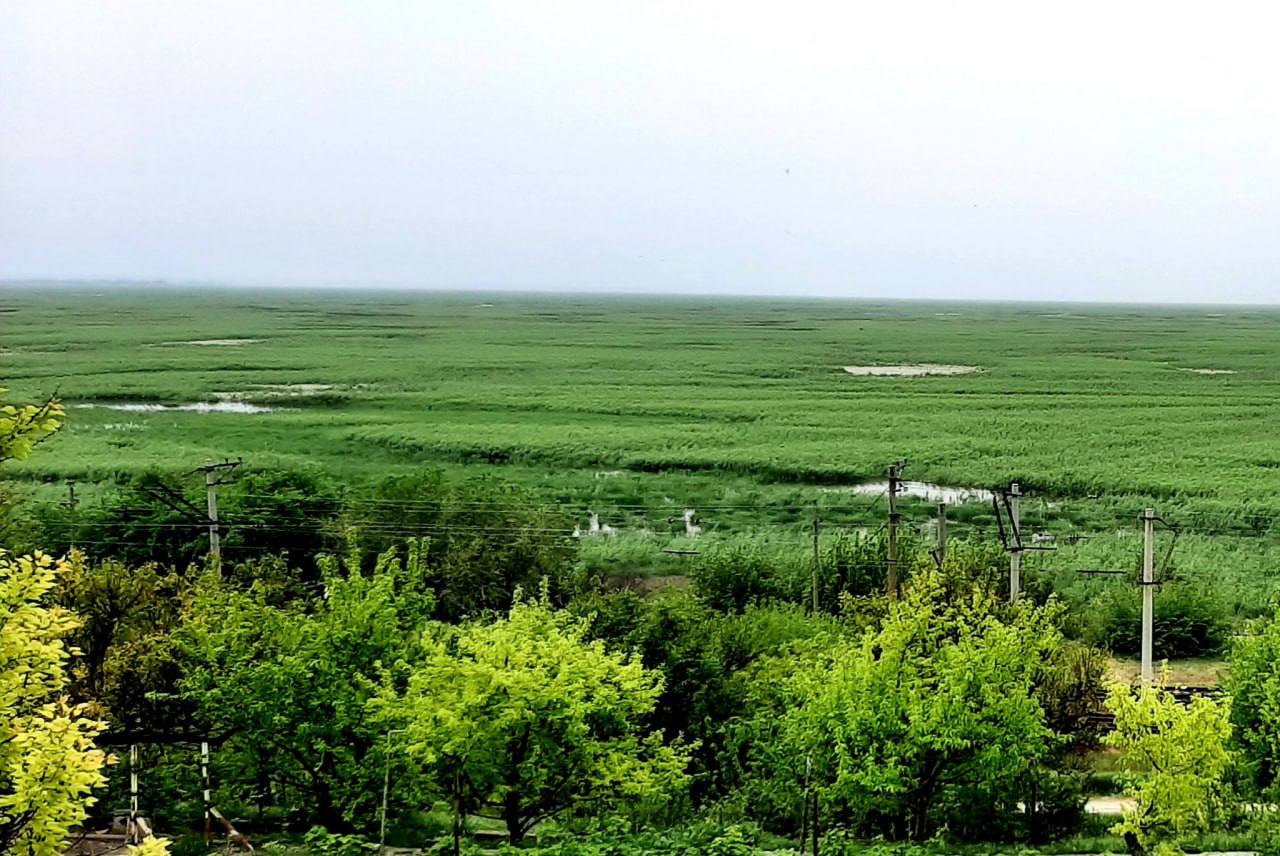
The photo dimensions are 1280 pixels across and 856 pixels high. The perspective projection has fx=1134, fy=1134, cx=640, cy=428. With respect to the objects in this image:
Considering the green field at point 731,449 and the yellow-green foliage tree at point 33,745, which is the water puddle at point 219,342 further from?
the yellow-green foliage tree at point 33,745

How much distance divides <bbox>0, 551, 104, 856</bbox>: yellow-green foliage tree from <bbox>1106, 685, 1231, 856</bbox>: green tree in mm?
10550

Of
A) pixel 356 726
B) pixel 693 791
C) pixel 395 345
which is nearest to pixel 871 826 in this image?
pixel 693 791

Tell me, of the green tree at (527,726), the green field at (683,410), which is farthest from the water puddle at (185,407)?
the green tree at (527,726)

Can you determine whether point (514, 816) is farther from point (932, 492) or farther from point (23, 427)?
point (932, 492)

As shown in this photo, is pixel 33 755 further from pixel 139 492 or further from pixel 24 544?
pixel 139 492

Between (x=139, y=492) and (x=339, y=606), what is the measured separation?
18.4 meters

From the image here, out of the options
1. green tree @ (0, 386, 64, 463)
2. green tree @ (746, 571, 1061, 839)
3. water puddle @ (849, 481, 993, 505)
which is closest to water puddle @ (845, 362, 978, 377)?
water puddle @ (849, 481, 993, 505)

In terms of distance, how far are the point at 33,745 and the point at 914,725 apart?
30.0ft

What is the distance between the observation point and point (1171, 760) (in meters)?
12.8

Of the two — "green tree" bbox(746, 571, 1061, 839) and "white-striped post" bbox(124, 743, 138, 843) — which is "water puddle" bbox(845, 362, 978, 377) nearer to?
"green tree" bbox(746, 571, 1061, 839)

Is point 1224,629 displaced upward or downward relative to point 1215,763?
downward

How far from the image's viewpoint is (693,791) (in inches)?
645

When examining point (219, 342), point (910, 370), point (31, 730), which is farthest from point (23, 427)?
point (219, 342)

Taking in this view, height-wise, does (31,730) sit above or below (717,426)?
above
